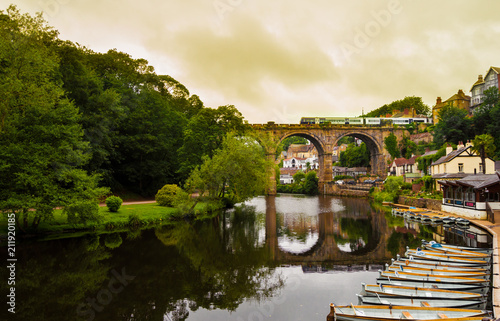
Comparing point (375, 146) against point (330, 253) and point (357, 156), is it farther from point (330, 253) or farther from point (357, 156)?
point (330, 253)

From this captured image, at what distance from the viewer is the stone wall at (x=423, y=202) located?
32.8 m

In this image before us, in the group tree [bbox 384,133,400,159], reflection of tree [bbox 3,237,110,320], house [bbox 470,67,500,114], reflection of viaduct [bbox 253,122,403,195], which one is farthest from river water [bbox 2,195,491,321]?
house [bbox 470,67,500,114]

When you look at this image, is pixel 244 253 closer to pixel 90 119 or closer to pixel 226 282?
pixel 226 282

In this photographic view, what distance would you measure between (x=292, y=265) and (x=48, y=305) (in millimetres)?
10015

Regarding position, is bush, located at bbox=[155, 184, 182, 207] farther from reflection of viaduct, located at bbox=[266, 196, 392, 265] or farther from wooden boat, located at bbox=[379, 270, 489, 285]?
wooden boat, located at bbox=[379, 270, 489, 285]

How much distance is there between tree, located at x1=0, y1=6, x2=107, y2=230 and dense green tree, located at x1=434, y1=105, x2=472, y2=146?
2008 inches

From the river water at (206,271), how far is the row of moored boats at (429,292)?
1585 millimetres

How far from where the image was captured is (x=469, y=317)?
751 centimetres

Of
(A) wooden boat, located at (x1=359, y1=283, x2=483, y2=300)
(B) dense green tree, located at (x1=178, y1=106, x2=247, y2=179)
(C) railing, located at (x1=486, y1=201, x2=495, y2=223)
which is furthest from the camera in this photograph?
(B) dense green tree, located at (x1=178, y1=106, x2=247, y2=179)

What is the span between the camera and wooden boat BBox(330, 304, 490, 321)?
7.88 metres

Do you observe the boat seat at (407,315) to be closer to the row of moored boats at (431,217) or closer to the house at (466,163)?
the row of moored boats at (431,217)

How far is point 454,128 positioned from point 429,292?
49696 millimetres

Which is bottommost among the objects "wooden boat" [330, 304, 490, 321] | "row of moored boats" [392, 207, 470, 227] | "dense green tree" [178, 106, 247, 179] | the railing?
"wooden boat" [330, 304, 490, 321]

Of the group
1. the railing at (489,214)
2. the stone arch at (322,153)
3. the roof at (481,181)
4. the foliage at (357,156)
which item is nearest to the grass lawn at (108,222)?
the roof at (481,181)
